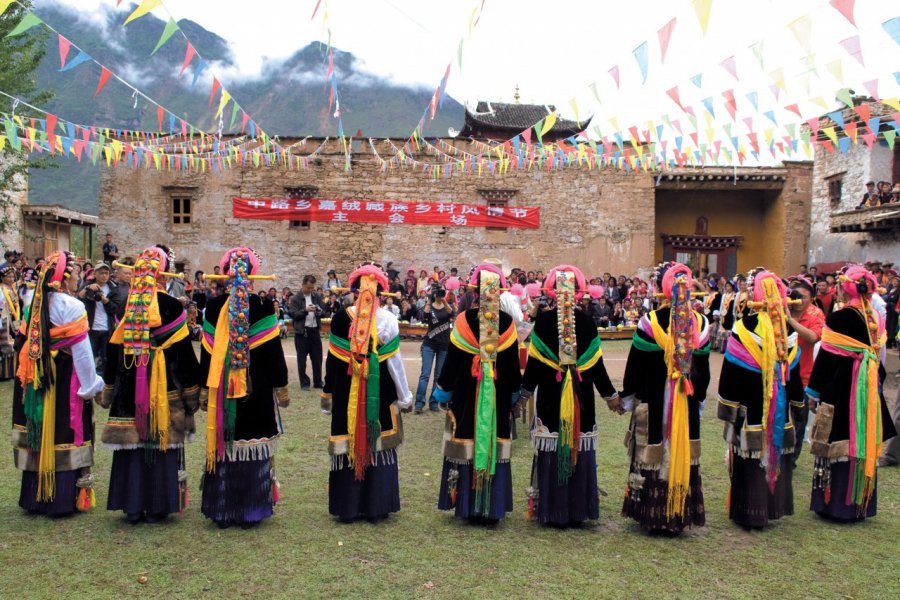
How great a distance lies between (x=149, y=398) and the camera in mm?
4660

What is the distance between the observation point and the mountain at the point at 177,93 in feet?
218

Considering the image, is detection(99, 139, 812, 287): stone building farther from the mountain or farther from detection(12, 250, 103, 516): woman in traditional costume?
the mountain

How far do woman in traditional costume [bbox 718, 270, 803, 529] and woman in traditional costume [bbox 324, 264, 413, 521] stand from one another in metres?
2.31

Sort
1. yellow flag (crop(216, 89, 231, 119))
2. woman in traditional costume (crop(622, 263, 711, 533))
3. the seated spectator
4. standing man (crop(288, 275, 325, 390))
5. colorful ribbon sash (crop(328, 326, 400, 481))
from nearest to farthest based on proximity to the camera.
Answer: woman in traditional costume (crop(622, 263, 711, 533)) < colorful ribbon sash (crop(328, 326, 400, 481)) < standing man (crop(288, 275, 325, 390)) < yellow flag (crop(216, 89, 231, 119)) < the seated spectator

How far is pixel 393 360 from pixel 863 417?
11.5ft

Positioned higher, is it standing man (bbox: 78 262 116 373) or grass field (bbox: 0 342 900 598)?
standing man (bbox: 78 262 116 373)

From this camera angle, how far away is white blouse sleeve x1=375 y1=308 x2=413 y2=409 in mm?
4957

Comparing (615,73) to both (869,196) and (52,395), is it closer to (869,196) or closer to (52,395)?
(52,395)

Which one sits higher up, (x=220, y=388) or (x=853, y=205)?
(x=853, y=205)

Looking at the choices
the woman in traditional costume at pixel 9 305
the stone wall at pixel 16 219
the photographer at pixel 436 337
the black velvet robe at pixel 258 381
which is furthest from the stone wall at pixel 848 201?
the stone wall at pixel 16 219

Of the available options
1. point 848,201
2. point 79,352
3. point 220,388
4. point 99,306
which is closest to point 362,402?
point 220,388

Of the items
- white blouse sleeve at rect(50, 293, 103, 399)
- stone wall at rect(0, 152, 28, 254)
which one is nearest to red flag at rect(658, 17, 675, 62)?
white blouse sleeve at rect(50, 293, 103, 399)

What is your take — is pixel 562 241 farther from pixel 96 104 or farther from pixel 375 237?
pixel 96 104

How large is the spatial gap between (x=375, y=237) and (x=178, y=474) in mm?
16884
